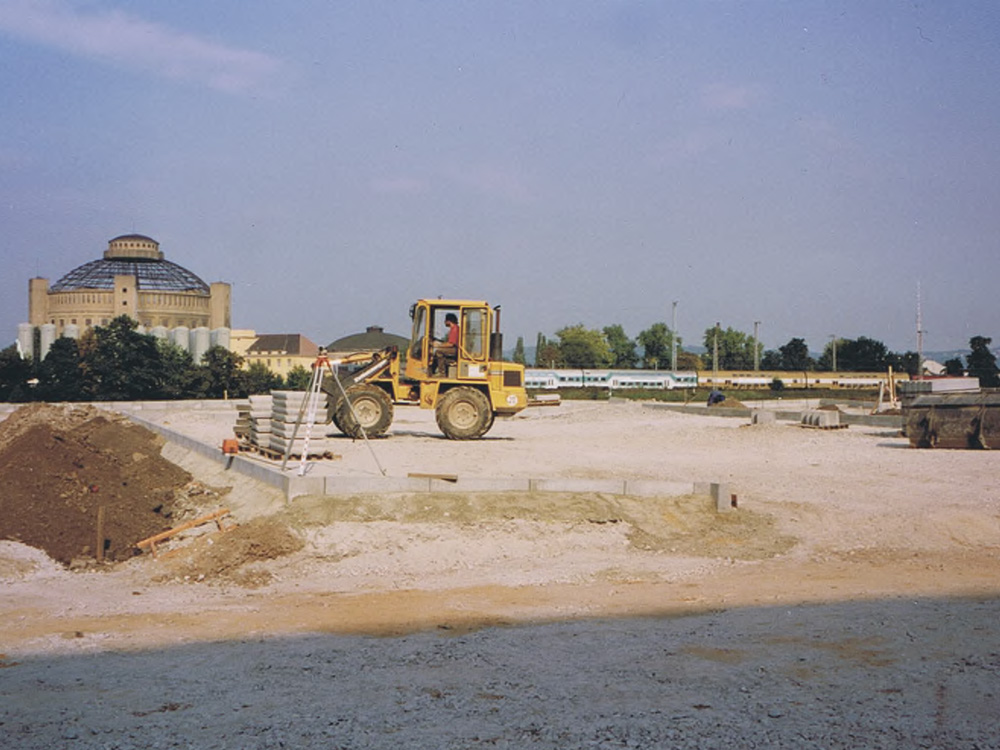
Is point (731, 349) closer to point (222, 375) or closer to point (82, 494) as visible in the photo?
point (222, 375)

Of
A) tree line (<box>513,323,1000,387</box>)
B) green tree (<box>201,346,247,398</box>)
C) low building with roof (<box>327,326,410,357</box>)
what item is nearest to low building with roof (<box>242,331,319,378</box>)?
low building with roof (<box>327,326,410,357</box>)

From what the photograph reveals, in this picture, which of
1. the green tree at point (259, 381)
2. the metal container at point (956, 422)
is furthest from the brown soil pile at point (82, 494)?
the green tree at point (259, 381)

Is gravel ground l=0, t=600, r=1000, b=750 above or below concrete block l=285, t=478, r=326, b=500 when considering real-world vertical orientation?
below

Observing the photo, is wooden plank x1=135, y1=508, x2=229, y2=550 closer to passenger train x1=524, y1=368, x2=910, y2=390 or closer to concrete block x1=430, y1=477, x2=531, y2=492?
concrete block x1=430, y1=477, x2=531, y2=492

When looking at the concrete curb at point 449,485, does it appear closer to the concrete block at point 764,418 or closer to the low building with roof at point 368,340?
the concrete block at point 764,418

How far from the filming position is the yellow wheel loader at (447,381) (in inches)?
800

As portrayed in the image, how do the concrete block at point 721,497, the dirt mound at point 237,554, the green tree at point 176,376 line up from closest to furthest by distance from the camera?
the dirt mound at point 237,554
the concrete block at point 721,497
the green tree at point 176,376

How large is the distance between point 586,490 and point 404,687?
675cm

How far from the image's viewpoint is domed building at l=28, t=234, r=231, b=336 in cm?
10450

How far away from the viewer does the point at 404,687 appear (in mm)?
6172

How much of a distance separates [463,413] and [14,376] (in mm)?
38214

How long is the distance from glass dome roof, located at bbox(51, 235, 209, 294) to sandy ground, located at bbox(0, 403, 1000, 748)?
99666mm

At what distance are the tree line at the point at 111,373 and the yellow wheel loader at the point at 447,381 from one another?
2824cm

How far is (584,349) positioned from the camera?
12206 cm
